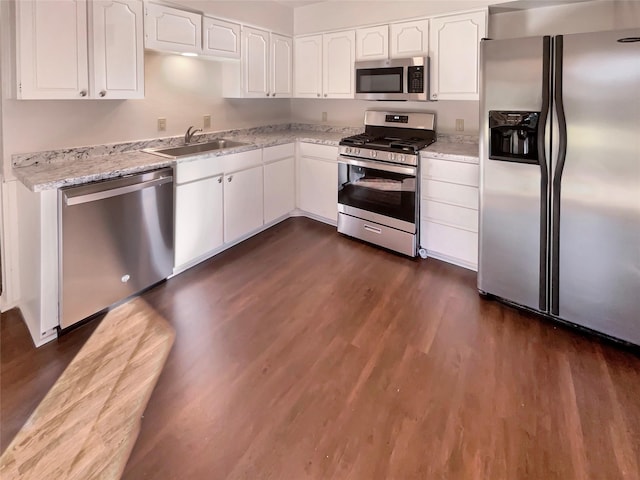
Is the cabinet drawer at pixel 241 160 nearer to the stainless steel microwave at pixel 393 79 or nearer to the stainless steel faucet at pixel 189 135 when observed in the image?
the stainless steel faucet at pixel 189 135

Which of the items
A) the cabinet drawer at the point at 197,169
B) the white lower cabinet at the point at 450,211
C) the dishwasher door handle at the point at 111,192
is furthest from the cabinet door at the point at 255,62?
the white lower cabinet at the point at 450,211

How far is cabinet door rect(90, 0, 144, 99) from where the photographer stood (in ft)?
8.24

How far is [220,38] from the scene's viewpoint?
3.57 metres

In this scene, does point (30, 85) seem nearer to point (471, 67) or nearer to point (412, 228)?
point (412, 228)

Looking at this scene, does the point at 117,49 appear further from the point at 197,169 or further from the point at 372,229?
the point at 372,229

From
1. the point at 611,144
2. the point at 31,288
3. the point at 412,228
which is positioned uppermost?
the point at 611,144

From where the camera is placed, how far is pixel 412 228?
349cm

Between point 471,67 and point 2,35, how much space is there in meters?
3.28

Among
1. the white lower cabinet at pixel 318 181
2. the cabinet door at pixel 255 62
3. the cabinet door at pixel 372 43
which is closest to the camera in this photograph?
the cabinet door at pixel 372 43

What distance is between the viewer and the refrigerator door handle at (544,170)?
225 cm

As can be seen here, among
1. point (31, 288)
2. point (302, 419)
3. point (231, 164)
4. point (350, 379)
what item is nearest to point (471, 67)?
point (231, 164)

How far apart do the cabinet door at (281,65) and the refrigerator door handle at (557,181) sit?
9.50 feet

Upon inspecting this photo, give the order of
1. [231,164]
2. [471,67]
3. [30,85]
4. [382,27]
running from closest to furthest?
1. [30,85]
2. [471,67]
3. [231,164]
4. [382,27]

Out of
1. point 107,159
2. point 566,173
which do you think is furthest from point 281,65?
point 566,173
